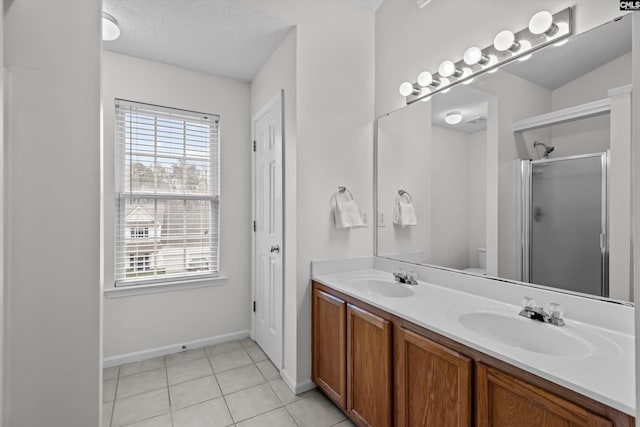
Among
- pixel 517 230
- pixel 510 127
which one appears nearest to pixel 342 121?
pixel 510 127

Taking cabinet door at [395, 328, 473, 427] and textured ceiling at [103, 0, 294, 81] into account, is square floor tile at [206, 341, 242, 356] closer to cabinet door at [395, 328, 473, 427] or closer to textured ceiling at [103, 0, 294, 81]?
cabinet door at [395, 328, 473, 427]

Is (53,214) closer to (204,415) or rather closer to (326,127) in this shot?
(204,415)

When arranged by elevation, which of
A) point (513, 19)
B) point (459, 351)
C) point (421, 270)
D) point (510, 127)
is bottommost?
point (459, 351)

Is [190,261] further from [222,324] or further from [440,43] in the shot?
[440,43]

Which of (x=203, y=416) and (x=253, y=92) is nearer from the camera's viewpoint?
(x=203, y=416)

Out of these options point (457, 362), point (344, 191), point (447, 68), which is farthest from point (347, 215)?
point (457, 362)

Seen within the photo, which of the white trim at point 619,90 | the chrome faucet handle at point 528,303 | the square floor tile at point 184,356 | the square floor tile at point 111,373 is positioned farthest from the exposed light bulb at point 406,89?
the square floor tile at point 111,373

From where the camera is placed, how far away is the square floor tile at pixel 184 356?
2484mm

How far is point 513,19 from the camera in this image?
1446mm

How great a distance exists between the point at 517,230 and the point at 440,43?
124cm

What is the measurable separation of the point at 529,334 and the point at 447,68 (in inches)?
→ 57.9

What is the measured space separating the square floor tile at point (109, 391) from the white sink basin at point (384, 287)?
1.87 m

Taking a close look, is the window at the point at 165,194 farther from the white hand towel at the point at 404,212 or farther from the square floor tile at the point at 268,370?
the white hand towel at the point at 404,212

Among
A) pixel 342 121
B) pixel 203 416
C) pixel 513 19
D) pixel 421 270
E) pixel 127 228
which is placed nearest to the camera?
pixel 513 19
